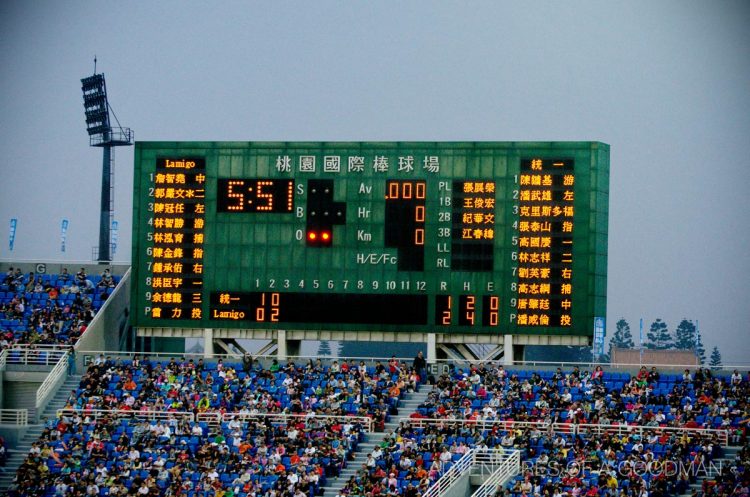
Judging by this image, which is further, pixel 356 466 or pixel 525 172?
pixel 525 172

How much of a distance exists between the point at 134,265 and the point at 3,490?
8.80 metres

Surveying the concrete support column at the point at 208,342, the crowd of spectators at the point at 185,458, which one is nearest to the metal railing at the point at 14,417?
the crowd of spectators at the point at 185,458

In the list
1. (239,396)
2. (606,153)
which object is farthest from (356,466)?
(606,153)

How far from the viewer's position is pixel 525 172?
5253 cm

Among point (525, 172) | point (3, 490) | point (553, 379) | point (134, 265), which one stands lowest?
point (3, 490)

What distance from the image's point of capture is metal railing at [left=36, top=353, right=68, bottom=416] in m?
53.9

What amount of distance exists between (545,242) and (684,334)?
4622 inches

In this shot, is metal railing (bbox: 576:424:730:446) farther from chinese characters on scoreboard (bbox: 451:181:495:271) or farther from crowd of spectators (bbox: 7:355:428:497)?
chinese characters on scoreboard (bbox: 451:181:495:271)

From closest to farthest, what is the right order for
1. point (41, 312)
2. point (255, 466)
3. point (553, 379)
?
point (255, 466) < point (553, 379) < point (41, 312)

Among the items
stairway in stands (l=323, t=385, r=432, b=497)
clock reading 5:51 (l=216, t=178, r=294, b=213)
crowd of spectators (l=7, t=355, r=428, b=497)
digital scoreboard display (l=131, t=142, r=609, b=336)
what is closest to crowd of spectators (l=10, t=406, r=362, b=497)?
crowd of spectators (l=7, t=355, r=428, b=497)

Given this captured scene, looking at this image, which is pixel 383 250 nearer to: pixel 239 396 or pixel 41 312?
pixel 239 396

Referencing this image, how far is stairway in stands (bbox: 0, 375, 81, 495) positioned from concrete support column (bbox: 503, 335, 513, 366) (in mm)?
14724

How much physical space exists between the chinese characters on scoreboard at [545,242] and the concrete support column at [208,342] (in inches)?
412

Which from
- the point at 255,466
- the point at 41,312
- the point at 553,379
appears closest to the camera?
the point at 255,466
